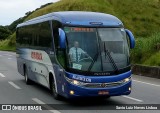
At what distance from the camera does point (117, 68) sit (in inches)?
438

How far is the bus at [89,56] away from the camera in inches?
429

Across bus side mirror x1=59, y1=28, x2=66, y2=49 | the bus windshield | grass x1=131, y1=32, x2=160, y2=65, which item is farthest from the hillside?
bus side mirror x1=59, y1=28, x2=66, y2=49

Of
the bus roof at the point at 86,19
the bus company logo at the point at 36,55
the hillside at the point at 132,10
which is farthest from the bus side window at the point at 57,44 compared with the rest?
the hillside at the point at 132,10

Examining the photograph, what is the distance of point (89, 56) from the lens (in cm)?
1115

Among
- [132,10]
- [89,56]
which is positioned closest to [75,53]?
[89,56]

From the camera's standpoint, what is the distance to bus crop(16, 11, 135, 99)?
1091 cm

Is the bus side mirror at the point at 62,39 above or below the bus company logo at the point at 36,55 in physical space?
above

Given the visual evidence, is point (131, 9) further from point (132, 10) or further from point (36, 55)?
point (36, 55)

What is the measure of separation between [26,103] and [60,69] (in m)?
1.51

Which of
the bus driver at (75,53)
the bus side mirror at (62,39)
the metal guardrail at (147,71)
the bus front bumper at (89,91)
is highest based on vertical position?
the bus side mirror at (62,39)

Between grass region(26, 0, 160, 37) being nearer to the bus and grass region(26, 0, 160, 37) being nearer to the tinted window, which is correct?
the tinted window

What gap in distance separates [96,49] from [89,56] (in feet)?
0.95

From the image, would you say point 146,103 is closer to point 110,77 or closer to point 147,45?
point 110,77

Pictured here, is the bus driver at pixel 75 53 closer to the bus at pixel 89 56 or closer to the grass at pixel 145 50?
the bus at pixel 89 56
